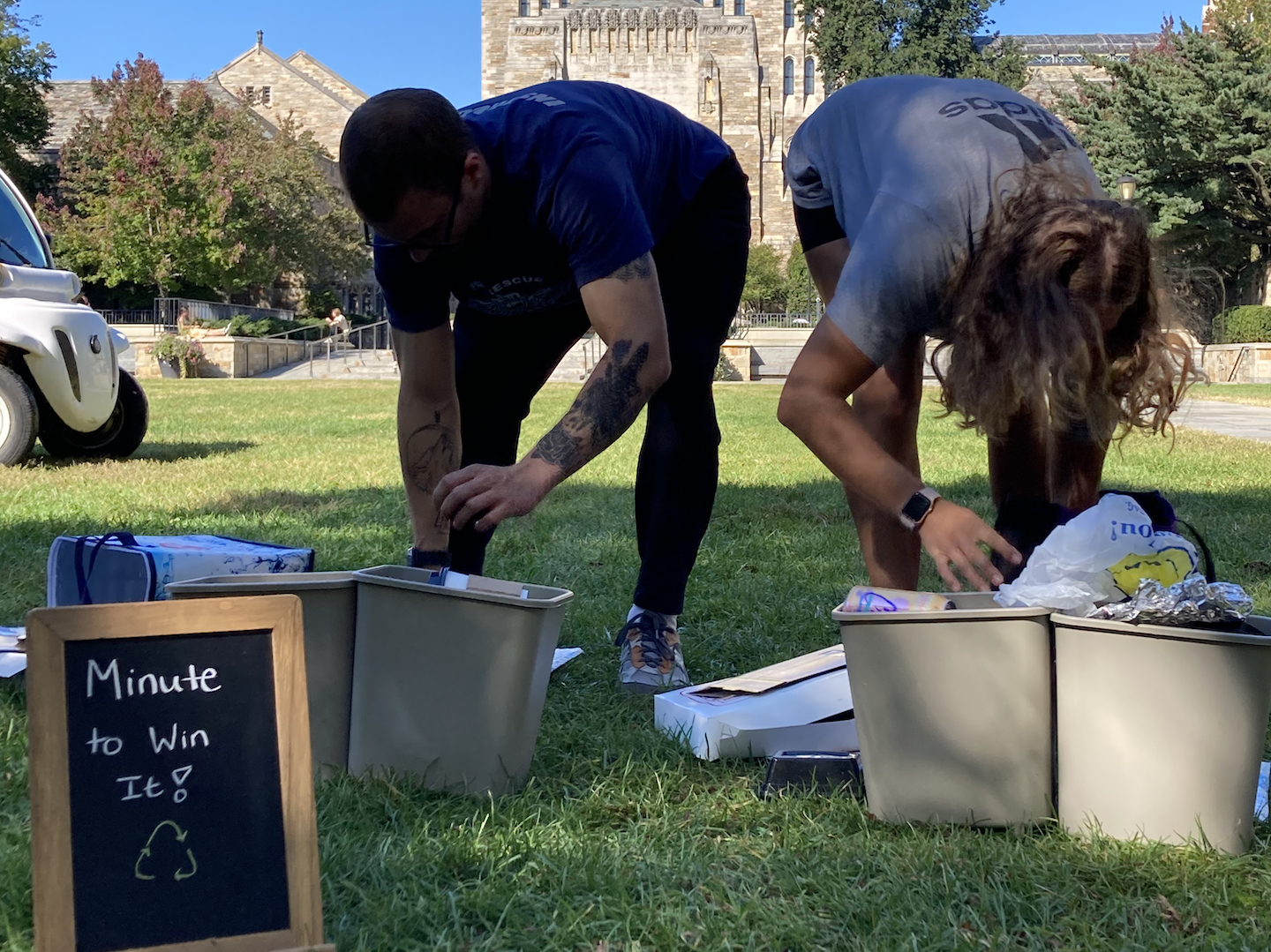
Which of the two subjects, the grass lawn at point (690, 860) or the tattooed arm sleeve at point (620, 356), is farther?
the tattooed arm sleeve at point (620, 356)

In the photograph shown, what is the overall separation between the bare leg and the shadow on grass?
17.6 feet

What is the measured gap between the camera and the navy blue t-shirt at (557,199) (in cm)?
217

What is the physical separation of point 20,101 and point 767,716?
1653 inches

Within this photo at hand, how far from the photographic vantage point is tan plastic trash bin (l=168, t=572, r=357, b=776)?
1.87 meters

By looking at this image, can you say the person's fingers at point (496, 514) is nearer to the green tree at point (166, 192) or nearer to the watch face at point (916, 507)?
the watch face at point (916, 507)

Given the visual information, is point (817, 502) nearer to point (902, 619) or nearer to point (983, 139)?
point (983, 139)

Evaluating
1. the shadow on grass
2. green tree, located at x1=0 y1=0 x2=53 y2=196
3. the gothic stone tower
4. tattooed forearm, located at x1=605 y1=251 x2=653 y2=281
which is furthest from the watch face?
the gothic stone tower

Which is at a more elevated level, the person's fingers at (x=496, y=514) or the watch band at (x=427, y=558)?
the person's fingers at (x=496, y=514)

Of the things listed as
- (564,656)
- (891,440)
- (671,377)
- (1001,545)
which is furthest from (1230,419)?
(1001,545)

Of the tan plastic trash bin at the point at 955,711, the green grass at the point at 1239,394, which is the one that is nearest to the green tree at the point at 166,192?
the green grass at the point at 1239,394

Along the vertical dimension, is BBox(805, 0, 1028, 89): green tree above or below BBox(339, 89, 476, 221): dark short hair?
above

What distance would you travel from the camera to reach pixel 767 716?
7.14ft

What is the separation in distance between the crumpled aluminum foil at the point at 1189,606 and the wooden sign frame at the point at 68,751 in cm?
111

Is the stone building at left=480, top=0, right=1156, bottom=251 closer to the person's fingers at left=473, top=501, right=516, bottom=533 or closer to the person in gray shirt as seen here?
the person in gray shirt
